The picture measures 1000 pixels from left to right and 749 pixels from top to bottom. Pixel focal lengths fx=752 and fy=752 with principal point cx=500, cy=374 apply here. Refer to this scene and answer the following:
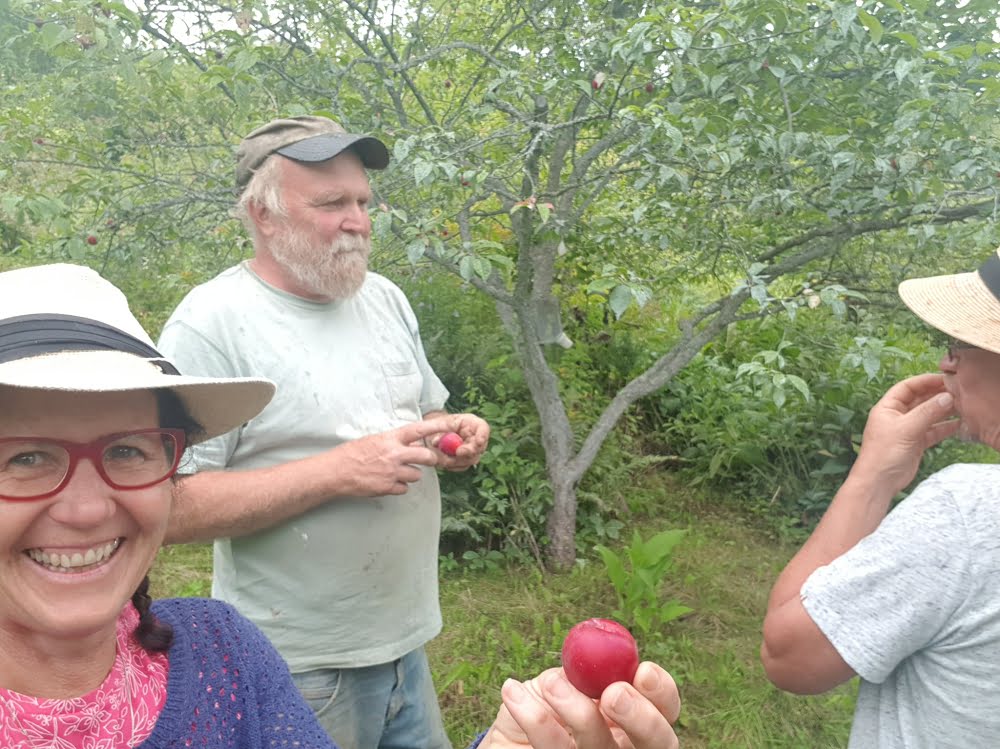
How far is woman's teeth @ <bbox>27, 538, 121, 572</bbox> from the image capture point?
1.07 metres

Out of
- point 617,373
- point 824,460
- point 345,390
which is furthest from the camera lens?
point 617,373

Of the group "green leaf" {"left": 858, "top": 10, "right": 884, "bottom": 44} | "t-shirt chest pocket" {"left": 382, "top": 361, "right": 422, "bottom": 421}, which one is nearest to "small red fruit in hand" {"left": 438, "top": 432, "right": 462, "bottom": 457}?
"t-shirt chest pocket" {"left": 382, "top": 361, "right": 422, "bottom": 421}

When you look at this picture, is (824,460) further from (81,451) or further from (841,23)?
(81,451)

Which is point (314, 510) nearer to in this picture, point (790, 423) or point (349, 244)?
point (349, 244)

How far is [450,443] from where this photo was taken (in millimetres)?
2127

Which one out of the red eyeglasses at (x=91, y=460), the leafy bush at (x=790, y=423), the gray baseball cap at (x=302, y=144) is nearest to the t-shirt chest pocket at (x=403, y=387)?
the gray baseball cap at (x=302, y=144)

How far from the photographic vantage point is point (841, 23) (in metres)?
2.31

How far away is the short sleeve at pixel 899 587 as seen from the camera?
1.32 metres

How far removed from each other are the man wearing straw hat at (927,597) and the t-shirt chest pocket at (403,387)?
112 centimetres

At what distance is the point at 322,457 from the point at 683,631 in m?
2.70

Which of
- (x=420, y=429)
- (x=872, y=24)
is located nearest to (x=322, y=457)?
(x=420, y=429)

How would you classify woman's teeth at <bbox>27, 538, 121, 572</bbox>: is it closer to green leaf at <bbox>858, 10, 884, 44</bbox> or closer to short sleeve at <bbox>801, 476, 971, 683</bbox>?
short sleeve at <bbox>801, 476, 971, 683</bbox>

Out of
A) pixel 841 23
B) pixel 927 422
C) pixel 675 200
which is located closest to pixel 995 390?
pixel 927 422

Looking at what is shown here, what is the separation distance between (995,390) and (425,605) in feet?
4.97
